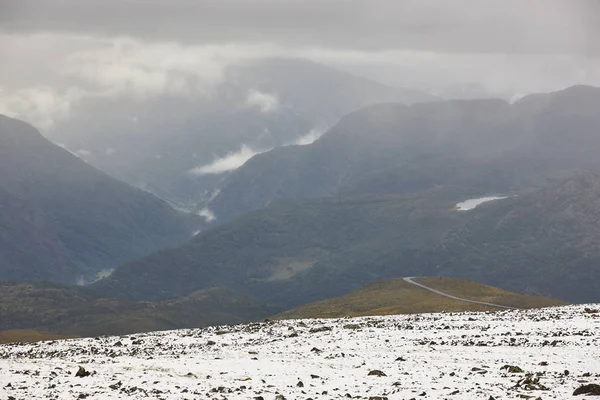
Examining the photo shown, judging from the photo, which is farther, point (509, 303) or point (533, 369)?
point (509, 303)

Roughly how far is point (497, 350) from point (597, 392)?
14.4m

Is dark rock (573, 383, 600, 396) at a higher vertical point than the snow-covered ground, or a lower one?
lower

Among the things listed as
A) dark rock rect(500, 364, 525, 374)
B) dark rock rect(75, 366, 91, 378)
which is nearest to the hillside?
dark rock rect(500, 364, 525, 374)

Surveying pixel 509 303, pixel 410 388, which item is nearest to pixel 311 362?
pixel 410 388

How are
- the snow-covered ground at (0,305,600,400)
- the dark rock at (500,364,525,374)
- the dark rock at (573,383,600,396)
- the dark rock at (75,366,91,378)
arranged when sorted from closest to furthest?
the dark rock at (573,383,600,396) → the snow-covered ground at (0,305,600,400) → the dark rock at (75,366,91,378) → the dark rock at (500,364,525,374)

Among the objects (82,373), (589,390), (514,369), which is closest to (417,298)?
(514,369)

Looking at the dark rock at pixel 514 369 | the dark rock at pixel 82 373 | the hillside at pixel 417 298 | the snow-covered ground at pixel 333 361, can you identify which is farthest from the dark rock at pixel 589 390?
the hillside at pixel 417 298

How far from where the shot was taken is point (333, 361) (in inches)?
2068

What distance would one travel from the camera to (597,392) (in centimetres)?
4044

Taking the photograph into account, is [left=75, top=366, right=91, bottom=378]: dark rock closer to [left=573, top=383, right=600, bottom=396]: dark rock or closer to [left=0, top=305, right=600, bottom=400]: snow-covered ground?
[left=0, top=305, right=600, bottom=400]: snow-covered ground

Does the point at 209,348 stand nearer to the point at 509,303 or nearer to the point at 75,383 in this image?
the point at 75,383

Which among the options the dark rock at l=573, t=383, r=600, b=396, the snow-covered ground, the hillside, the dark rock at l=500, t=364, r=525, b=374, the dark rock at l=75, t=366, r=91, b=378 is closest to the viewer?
the dark rock at l=573, t=383, r=600, b=396

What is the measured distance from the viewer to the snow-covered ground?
139ft

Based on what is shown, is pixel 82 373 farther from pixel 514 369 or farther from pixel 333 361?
pixel 514 369
